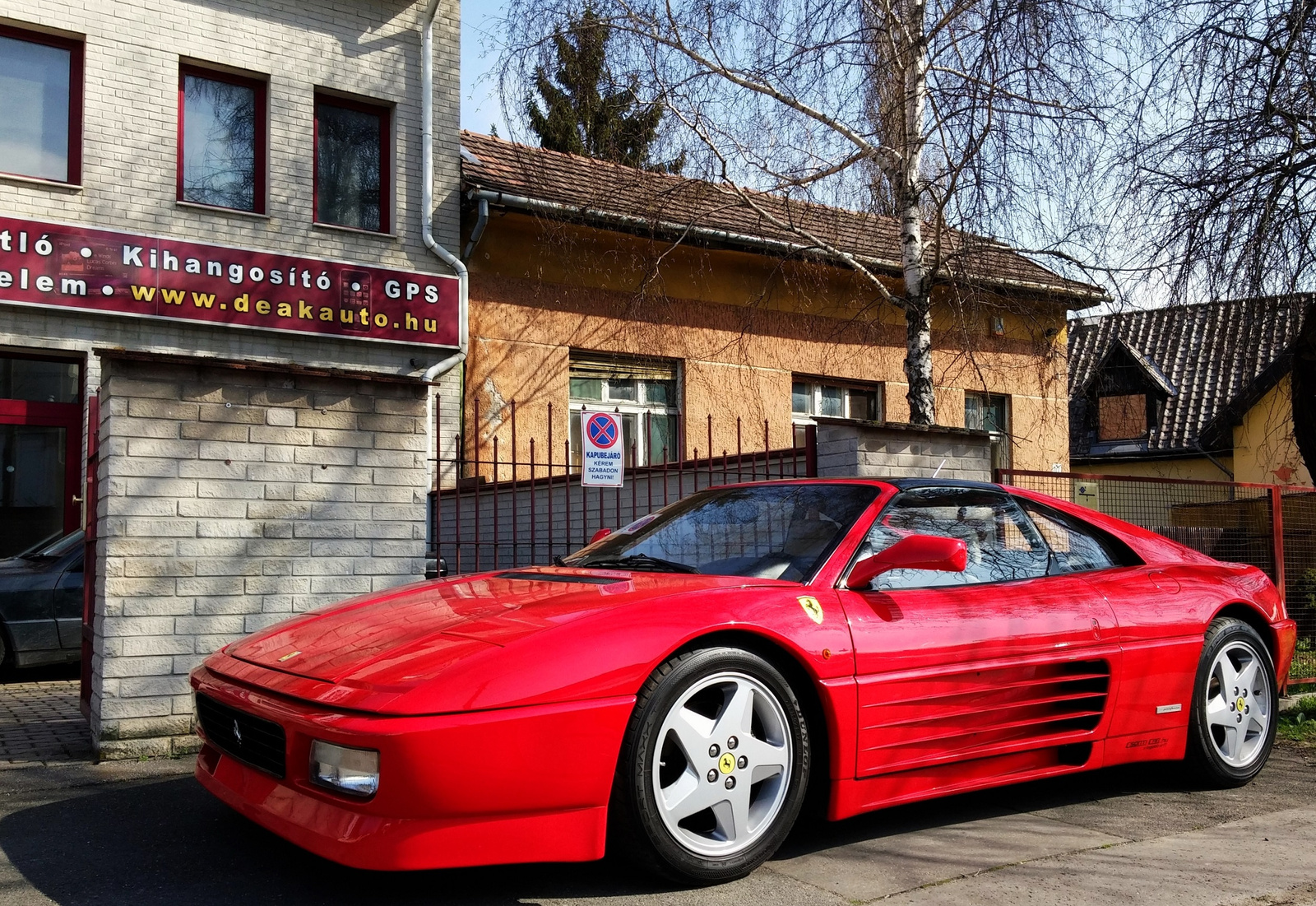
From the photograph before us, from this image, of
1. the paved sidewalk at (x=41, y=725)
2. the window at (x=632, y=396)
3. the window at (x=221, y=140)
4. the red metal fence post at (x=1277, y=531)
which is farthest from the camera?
the window at (x=632, y=396)

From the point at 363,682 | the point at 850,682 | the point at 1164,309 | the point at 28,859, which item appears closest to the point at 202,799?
the point at 28,859

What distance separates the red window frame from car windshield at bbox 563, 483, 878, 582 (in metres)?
8.23

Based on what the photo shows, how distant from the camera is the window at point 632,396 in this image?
13641mm

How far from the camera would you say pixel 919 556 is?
12.2 feet

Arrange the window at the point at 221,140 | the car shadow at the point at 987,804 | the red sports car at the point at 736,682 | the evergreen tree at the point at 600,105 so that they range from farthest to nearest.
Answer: the window at the point at 221,140 < the evergreen tree at the point at 600,105 < the car shadow at the point at 987,804 < the red sports car at the point at 736,682

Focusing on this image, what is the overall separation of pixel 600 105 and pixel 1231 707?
7.26 meters

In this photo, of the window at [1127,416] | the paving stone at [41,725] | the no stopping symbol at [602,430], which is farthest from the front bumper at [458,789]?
the window at [1127,416]

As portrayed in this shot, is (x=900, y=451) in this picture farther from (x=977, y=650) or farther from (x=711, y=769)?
(x=711, y=769)

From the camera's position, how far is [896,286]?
15758 mm

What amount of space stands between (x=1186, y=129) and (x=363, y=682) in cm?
714

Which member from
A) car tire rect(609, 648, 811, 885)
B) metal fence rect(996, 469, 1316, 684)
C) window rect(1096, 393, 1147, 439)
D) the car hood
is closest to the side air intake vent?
car tire rect(609, 648, 811, 885)

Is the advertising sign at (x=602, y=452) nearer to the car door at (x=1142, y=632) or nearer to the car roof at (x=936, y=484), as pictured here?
the car roof at (x=936, y=484)

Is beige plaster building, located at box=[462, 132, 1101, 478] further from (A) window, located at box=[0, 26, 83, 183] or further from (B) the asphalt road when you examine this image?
(B) the asphalt road

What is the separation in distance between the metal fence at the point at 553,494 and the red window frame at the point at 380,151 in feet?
8.30
